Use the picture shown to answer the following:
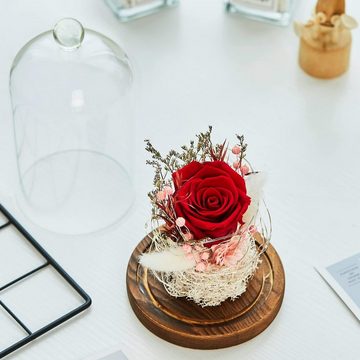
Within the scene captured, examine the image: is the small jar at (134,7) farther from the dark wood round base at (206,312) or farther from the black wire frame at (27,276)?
the dark wood round base at (206,312)

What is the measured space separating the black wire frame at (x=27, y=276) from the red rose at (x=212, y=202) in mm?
Answer: 235

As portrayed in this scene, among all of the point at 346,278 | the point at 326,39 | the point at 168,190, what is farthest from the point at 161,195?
the point at 326,39

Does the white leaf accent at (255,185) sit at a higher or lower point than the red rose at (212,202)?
lower

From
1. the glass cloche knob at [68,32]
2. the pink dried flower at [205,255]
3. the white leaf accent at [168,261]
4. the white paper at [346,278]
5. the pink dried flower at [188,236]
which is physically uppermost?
the glass cloche knob at [68,32]

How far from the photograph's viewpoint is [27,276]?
1422 millimetres

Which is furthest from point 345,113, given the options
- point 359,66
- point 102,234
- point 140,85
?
point 102,234

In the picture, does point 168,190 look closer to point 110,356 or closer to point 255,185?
point 255,185

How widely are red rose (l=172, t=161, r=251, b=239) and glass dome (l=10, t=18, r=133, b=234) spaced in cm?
30

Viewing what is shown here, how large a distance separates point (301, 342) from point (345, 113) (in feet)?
1.66

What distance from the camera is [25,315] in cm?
137

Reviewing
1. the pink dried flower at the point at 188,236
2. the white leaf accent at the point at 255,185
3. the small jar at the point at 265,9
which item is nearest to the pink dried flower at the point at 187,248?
the pink dried flower at the point at 188,236

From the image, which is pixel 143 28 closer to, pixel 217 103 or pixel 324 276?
pixel 217 103

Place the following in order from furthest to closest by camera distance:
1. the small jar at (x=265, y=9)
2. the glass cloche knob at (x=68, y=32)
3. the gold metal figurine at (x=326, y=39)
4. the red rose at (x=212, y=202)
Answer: the small jar at (x=265, y=9) < the gold metal figurine at (x=326, y=39) < the glass cloche knob at (x=68, y=32) < the red rose at (x=212, y=202)

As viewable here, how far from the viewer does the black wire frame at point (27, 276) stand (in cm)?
133
